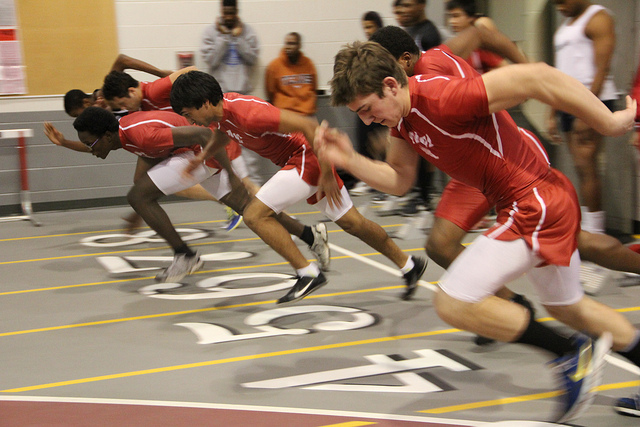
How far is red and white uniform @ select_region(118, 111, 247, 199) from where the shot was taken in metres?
5.23

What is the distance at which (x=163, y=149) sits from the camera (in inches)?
207

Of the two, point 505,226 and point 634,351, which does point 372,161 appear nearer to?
point 505,226

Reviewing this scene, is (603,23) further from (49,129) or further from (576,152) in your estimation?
(49,129)

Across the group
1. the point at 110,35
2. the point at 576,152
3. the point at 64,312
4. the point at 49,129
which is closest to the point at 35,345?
the point at 64,312

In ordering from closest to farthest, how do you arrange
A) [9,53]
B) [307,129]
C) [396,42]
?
[396,42], [307,129], [9,53]

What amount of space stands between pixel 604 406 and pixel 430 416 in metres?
0.72

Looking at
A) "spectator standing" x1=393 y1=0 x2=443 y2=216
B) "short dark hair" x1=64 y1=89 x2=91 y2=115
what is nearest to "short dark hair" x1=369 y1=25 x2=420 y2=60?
"spectator standing" x1=393 y1=0 x2=443 y2=216

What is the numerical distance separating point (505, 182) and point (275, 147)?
219cm

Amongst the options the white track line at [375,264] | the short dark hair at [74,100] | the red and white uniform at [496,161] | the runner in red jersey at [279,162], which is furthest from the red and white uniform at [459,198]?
the short dark hair at [74,100]

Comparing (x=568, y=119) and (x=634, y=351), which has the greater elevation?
(x=568, y=119)

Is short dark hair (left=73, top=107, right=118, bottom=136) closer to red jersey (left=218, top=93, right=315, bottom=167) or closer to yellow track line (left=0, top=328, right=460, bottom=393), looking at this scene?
red jersey (left=218, top=93, right=315, bottom=167)

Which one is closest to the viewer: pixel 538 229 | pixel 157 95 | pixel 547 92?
pixel 547 92

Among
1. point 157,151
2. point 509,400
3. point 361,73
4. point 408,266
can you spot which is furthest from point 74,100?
point 509,400

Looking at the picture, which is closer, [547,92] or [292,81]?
[547,92]
